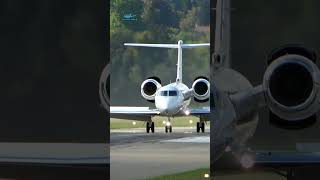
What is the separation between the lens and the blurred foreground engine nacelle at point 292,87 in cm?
384

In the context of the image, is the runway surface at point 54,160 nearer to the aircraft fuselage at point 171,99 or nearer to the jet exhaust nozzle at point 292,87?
the jet exhaust nozzle at point 292,87

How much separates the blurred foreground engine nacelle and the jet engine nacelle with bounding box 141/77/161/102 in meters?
15.9

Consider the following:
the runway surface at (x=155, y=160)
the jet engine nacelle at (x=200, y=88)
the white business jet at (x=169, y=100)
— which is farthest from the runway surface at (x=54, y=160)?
the white business jet at (x=169, y=100)

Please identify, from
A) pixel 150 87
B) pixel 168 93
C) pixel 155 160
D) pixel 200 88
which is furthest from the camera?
pixel 168 93

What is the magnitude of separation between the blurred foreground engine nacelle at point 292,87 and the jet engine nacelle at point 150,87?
15889mm

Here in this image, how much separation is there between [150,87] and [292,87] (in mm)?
16554

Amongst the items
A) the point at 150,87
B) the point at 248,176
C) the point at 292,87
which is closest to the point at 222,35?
the point at 292,87

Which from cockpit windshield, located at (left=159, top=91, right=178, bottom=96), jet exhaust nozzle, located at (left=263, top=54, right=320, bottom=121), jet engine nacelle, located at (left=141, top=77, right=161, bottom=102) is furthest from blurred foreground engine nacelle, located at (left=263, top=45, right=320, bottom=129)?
cockpit windshield, located at (left=159, top=91, right=178, bottom=96)

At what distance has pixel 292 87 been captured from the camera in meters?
3.88

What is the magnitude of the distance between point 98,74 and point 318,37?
147 centimetres

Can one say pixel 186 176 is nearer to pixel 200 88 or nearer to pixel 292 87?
pixel 292 87

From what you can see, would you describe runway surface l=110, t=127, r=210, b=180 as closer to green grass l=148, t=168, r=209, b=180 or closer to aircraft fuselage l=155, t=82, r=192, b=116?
green grass l=148, t=168, r=209, b=180

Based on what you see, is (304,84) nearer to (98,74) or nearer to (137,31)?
(98,74)

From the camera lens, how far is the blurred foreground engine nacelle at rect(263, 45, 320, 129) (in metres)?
3.84
